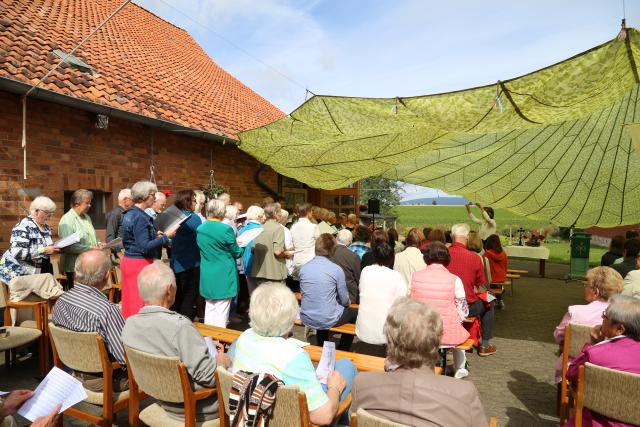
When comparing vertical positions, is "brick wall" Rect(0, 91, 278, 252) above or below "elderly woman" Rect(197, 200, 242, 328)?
above

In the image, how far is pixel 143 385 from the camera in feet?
8.31

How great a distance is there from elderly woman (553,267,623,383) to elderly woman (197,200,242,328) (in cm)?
319

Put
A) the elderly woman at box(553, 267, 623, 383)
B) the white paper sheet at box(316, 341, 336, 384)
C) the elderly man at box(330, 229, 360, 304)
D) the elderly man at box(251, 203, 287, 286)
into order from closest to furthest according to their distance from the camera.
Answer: the white paper sheet at box(316, 341, 336, 384), the elderly woman at box(553, 267, 623, 383), the elderly man at box(330, 229, 360, 304), the elderly man at box(251, 203, 287, 286)

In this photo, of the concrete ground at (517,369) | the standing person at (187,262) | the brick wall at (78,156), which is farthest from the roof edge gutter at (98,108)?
the concrete ground at (517,369)

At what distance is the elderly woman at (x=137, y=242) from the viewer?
13.8 feet

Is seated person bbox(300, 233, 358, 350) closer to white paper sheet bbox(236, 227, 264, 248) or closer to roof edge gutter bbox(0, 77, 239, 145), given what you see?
white paper sheet bbox(236, 227, 264, 248)

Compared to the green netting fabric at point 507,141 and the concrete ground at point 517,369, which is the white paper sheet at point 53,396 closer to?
the concrete ground at point 517,369

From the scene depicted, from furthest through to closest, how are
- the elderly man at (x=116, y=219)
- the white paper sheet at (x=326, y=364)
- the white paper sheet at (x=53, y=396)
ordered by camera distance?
the elderly man at (x=116, y=219) < the white paper sheet at (x=326, y=364) < the white paper sheet at (x=53, y=396)

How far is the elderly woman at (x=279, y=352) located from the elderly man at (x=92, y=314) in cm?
107

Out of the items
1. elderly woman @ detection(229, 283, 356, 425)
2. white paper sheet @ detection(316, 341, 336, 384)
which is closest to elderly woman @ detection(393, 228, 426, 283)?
white paper sheet @ detection(316, 341, 336, 384)

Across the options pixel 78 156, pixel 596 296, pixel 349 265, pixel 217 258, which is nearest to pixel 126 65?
pixel 78 156

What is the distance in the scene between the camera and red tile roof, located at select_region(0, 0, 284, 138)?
6383 mm

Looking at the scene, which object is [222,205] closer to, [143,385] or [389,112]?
[389,112]

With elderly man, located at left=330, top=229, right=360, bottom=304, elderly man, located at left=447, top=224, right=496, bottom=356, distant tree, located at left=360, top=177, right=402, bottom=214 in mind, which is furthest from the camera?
distant tree, located at left=360, top=177, right=402, bottom=214
